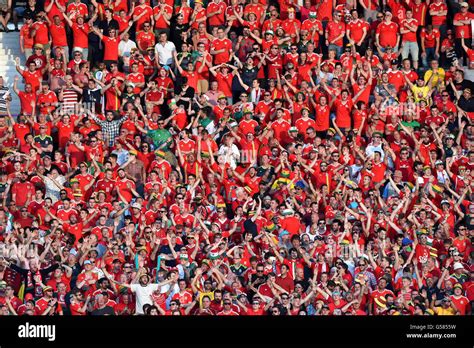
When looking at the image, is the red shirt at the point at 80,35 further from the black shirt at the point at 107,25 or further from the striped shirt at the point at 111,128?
the striped shirt at the point at 111,128

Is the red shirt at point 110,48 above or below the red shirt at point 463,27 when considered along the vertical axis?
below

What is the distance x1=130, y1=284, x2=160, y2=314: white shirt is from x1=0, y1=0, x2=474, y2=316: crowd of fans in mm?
33

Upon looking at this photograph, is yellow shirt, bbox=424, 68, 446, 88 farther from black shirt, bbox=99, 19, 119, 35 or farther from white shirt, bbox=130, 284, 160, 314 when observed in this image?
white shirt, bbox=130, 284, 160, 314

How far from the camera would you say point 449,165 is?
33.0 m

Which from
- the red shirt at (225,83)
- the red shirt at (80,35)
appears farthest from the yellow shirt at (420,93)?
the red shirt at (80,35)

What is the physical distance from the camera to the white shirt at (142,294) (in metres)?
30.3

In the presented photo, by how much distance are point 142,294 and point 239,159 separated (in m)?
3.82

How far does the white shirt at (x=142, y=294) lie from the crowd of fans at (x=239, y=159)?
0.11ft

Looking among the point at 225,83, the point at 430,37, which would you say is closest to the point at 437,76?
the point at 430,37

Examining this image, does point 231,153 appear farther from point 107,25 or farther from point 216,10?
point 107,25

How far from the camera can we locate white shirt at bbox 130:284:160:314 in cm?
3027

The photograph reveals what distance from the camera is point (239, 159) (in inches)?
1299

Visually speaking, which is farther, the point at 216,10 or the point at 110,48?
the point at 216,10

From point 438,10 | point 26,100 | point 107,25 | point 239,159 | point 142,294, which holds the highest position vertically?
point 438,10
